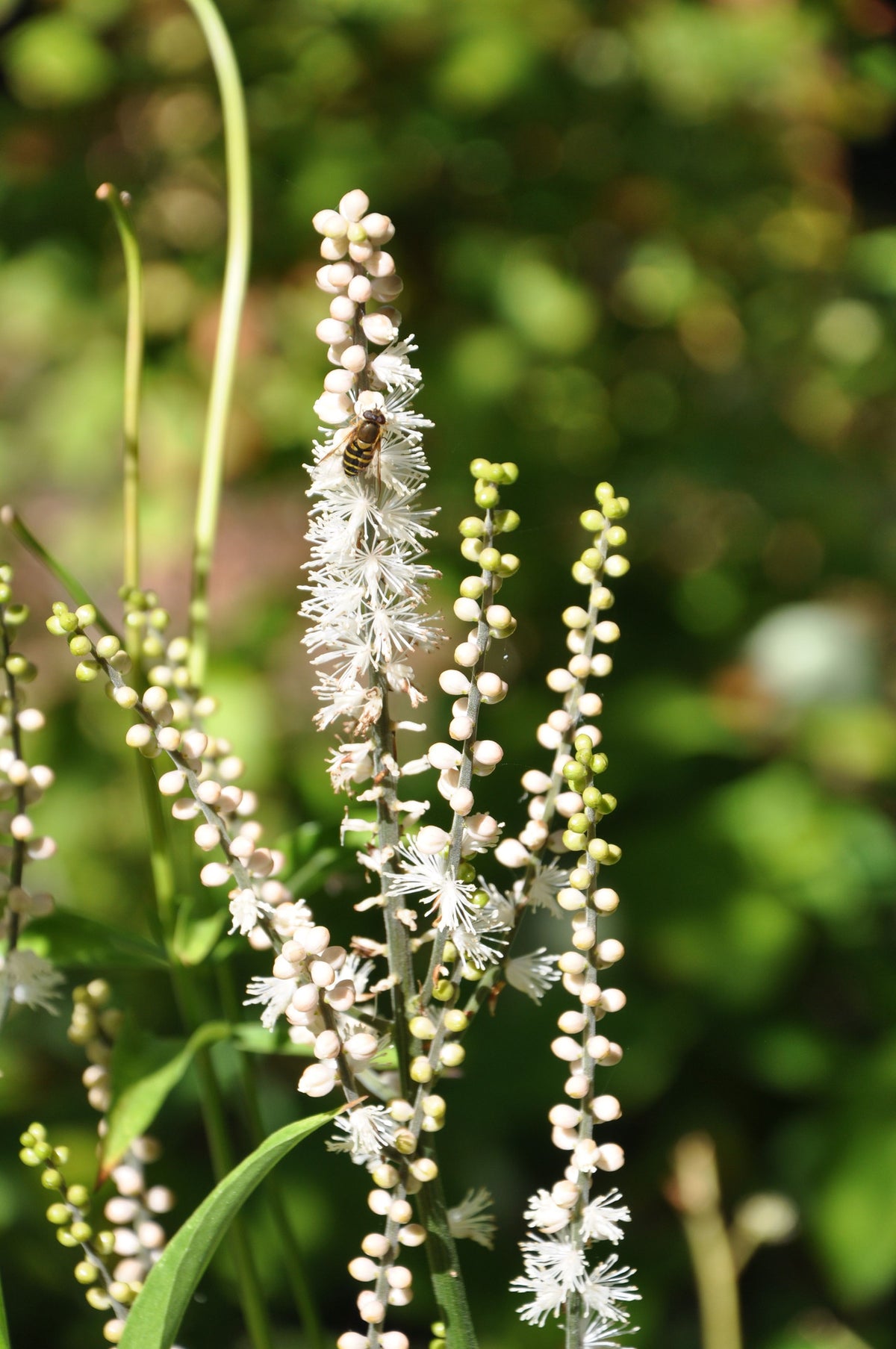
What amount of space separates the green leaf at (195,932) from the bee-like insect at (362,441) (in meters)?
0.12

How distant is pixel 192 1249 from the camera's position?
0.21 m

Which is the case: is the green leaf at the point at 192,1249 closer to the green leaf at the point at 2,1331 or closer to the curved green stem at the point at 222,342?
the green leaf at the point at 2,1331

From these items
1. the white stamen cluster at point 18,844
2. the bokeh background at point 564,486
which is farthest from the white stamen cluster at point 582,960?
the bokeh background at point 564,486

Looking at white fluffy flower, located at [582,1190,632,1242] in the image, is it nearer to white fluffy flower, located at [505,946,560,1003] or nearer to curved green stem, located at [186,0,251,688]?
white fluffy flower, located at [505,946,560,1003]

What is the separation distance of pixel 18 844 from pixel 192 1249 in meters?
0.09

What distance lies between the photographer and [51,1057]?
86 centimetres

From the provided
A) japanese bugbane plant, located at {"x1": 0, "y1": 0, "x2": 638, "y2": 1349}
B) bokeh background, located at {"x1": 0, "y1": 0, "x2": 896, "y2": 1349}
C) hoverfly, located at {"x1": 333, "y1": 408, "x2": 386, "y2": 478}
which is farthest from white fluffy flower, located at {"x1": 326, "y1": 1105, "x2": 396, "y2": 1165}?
bokeh background, located at {"x1": 0, "y1": 0, "x2": 896, "y2": 1349}

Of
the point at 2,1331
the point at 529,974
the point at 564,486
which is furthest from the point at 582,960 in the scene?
the point at 564,486

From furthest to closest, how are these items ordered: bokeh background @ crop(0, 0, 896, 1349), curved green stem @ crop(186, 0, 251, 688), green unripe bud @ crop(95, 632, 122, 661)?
bokeh background @ crop(0, 0, 896, 1349) → curved green stem @ crop(186, 0, 251, 688) → green unripe bud @ crop(95, 632, 122, 661)

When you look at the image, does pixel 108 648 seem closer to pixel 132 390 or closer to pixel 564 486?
pixel 132 390

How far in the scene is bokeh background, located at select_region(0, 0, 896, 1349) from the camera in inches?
32.6

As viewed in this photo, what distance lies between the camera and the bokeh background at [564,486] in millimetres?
829

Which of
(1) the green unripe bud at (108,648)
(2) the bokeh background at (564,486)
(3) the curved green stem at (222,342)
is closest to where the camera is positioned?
(1) the green unripe bud at (108,648)

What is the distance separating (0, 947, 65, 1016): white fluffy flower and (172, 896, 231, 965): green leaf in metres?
0.03
